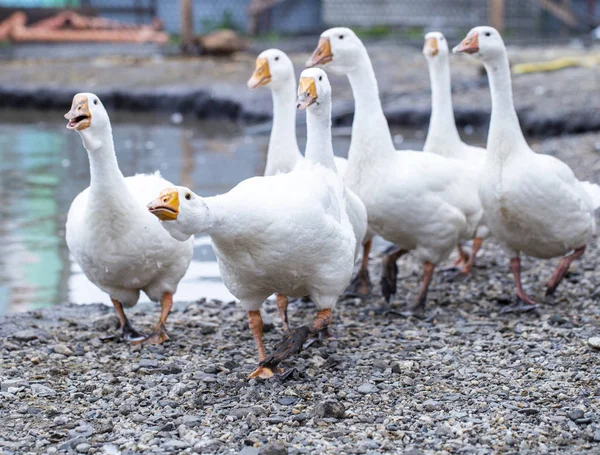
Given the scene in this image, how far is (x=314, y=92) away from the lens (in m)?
A: 4.98

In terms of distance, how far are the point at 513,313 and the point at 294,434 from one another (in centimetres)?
248

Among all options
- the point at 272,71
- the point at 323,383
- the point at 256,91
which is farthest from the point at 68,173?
the point at 323,383

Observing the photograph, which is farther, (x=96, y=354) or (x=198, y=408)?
(x=96, y=354)

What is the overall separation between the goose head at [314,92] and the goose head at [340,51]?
117cm

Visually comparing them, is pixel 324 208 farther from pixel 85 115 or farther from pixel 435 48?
pixel 435 48

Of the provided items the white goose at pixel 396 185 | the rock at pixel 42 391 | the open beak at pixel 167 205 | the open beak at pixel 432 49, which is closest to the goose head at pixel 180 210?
the open beak at pixel 167 205

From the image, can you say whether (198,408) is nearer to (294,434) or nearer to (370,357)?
(294,434)

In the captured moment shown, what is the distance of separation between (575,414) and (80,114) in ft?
9.60

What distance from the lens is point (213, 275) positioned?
24.1 ft

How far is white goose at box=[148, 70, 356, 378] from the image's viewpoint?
3.99m

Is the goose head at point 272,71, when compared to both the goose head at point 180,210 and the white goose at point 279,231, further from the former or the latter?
the goose head at point 180,210

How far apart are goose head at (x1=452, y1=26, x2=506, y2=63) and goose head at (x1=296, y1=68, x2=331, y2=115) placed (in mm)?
Answer: 1461

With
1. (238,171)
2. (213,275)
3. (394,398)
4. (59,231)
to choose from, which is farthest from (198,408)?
(238,171)

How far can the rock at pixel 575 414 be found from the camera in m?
3.95
